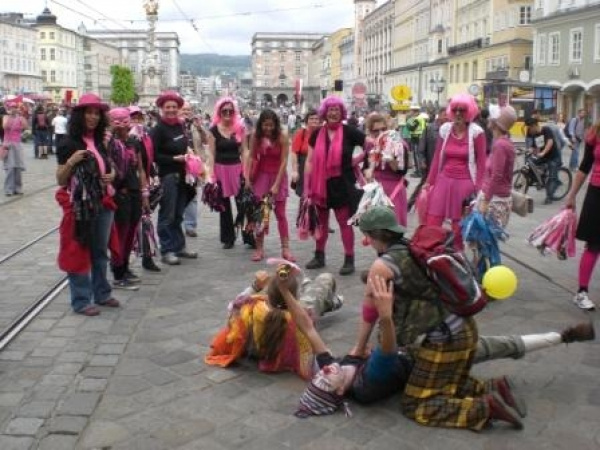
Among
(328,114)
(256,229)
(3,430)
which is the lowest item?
(3,430)

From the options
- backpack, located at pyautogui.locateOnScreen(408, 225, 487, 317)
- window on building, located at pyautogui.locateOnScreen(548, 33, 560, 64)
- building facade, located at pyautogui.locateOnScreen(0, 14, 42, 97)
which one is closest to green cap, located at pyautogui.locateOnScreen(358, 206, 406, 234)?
backpack, located at pyautogui.locateOnScreen(408, 225, 487, 317)

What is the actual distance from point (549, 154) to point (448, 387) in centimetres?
1177

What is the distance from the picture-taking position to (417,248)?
13.7ft

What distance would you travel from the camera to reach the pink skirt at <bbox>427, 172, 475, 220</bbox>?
707cm

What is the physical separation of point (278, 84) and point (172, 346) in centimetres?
A: 19055

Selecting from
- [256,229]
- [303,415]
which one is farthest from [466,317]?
[256,229]

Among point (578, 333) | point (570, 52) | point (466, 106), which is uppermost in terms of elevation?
point (570, 52)

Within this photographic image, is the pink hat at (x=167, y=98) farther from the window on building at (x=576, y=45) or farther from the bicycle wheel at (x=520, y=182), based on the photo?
the window on building at (x=576, y=45)

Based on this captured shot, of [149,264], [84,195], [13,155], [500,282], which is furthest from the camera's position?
[13,155]

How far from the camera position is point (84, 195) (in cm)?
605

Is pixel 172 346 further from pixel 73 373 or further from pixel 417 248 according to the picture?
pixel 417 248

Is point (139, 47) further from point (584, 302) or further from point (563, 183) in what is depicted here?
point (584, 302)

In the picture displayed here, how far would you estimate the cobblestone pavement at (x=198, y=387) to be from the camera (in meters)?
4.11

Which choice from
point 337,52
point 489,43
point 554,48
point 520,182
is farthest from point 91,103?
point 337,52
